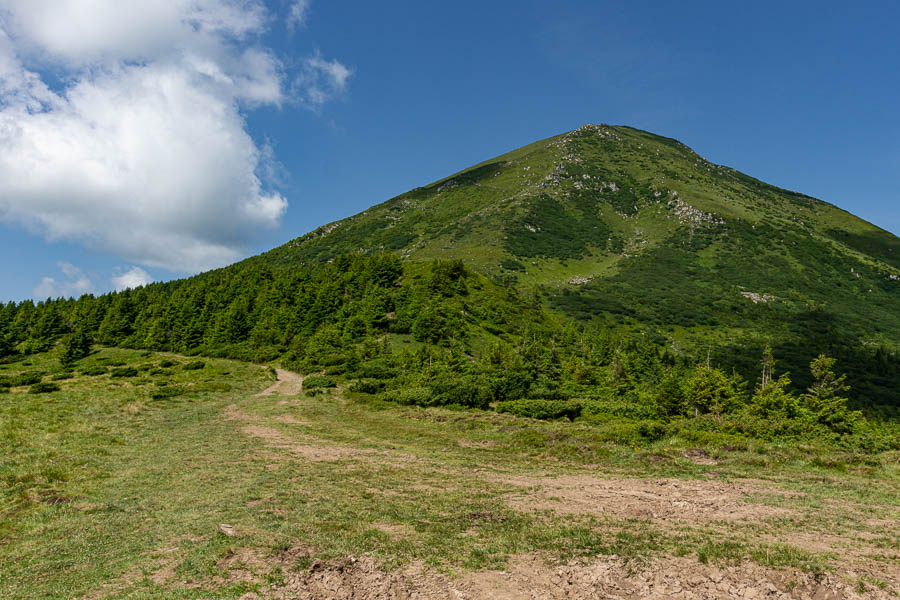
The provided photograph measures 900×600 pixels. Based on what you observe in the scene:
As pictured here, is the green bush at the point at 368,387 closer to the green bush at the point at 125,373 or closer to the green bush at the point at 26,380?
the green bush at the point at 125,373

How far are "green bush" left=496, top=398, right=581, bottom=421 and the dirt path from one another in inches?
999

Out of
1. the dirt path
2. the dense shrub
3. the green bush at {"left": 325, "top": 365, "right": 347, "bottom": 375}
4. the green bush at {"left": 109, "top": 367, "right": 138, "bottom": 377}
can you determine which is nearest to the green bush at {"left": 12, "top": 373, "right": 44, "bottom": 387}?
the green bush at {"left": 109, "top": 367, "right": 138, "bottom": 377}

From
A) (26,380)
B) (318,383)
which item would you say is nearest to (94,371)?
(26,380)

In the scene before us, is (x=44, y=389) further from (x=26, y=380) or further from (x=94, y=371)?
(x=94, y=371)

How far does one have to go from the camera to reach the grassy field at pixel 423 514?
30.8 ft

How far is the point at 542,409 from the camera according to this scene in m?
37.2

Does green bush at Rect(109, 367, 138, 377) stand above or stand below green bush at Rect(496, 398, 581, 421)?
below

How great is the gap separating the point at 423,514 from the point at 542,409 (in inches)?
987

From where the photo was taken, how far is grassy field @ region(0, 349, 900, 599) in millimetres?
9398

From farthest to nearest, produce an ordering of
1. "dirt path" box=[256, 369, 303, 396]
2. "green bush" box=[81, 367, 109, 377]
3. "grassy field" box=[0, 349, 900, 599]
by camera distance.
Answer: "green bush" box=[81, 367, 109, 377], "dirt path" box=[256, 369, 303, 396], "grassy field" box=[0, 349, 900, 599]

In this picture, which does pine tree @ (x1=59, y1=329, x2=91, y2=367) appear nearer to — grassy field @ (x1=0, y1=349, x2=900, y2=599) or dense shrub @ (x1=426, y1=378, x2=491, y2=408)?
grassy field @ (x1=0, y1=349, x2=900, y2=599)

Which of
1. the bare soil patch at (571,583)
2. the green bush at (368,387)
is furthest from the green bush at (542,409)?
the bare soil patch at (571,583)

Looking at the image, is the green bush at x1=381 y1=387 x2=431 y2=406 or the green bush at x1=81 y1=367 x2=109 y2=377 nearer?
the green bush at x1=381 y1=387 x2=431 y2=406

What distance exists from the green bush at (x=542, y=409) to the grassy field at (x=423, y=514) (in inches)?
312
